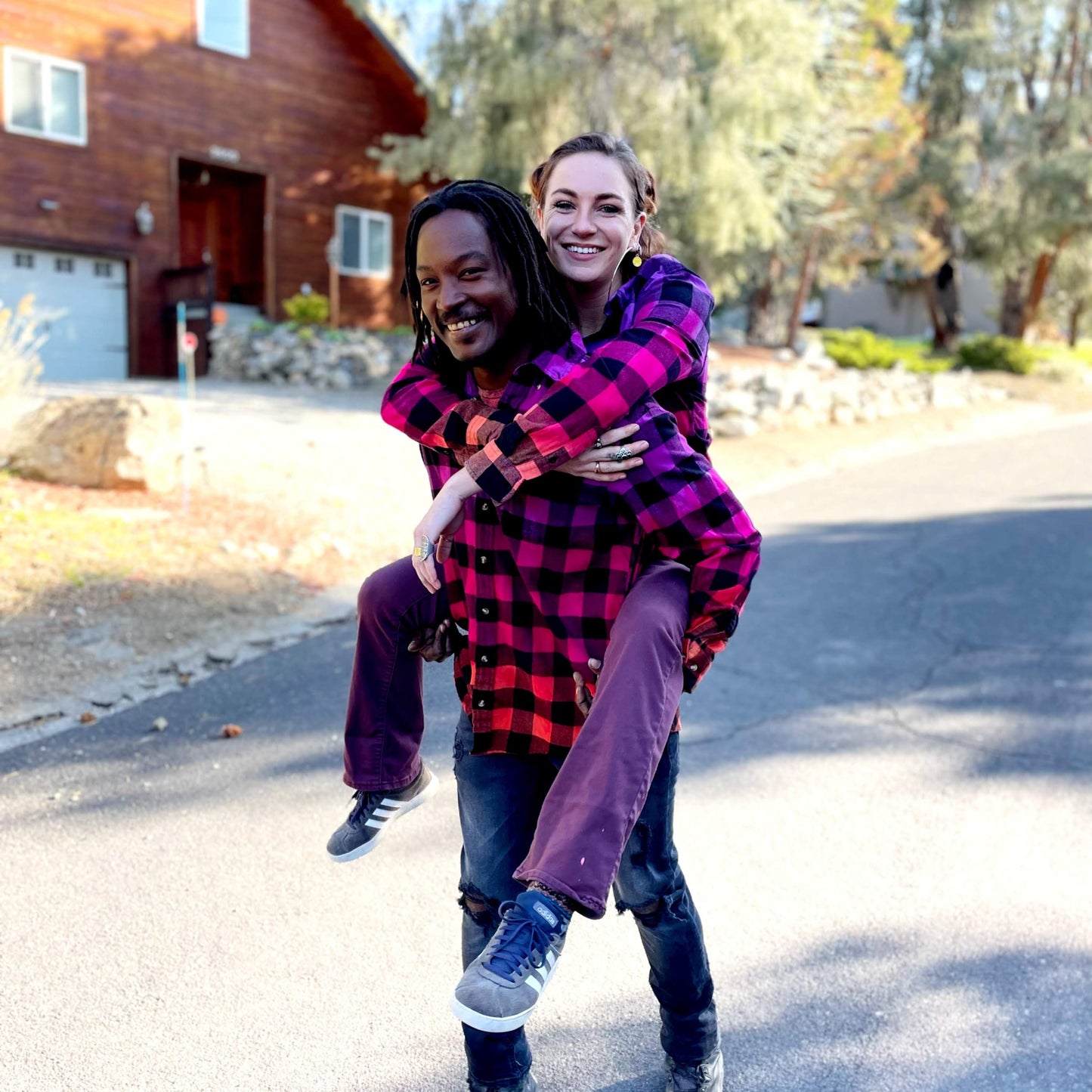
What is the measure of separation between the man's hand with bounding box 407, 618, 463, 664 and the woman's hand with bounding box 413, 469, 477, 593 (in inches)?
4.3

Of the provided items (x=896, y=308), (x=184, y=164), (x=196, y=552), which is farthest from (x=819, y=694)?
(x=896, y=308)

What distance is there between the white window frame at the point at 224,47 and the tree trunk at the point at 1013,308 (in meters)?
18.1

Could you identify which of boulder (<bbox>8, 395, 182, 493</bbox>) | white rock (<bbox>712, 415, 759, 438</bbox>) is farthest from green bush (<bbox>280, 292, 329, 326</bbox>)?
boulder (<bbox>8, 395, 182, 493</bbox>)

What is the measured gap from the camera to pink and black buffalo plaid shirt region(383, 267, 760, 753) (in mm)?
2094

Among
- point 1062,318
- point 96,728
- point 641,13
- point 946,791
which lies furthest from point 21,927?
point 1062,318

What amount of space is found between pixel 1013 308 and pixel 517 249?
93.2ft

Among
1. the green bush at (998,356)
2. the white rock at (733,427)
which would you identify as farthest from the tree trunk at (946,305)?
the white rock at (733,427)

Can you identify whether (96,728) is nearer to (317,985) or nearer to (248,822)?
(248,822)

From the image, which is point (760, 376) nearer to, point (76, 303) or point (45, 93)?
point (76, 303)

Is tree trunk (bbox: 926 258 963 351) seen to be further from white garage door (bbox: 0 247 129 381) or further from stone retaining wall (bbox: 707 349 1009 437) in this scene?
white garage door (bbox: 0 247 129 381)

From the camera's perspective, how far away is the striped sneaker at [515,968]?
1.83 meters

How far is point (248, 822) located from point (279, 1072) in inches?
53.6

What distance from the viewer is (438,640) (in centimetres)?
237

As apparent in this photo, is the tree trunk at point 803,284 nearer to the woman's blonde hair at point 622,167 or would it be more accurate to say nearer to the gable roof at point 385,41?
the gable roof at point 385,41
